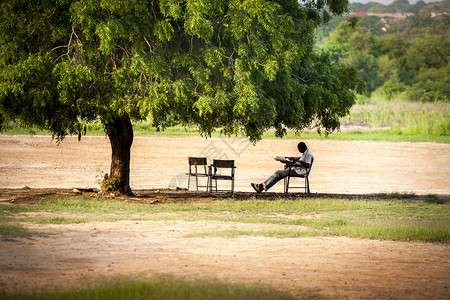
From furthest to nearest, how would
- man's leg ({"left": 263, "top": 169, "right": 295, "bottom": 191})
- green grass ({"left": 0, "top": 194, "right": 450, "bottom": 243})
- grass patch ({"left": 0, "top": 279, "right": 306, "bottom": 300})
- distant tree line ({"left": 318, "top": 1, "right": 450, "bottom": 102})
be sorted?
distant tree line ({"left": 318, "top": 1, "right": 450, "bottom": 102}) < man's leg ({"left": 263, "top": 169, "right": 295, "bottom": 191}) < green grass ({"left": 0, "top": 194, "right": 450, "bottom": 243}) < grass patch ({"left": 0, "top": 279, "right": 306, "bottom": 300})

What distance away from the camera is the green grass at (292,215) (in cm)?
1180

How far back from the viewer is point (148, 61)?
13500 millimetres

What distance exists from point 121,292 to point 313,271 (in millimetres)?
2653

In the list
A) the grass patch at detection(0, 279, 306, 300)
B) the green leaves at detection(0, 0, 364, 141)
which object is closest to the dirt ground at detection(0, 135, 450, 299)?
the grass patch at detection(0, 279, 306, 300)

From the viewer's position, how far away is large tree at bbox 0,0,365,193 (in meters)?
13.1

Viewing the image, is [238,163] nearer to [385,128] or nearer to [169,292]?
[169,292]

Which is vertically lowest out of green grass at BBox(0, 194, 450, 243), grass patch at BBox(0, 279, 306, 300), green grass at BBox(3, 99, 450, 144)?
grass patch at BBox(0, 279, 306, 300)

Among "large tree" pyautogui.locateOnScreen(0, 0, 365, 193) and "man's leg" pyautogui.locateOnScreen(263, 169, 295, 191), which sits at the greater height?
"large tree" pyautogui.locateOnScreen(0, 0, 365, 193)

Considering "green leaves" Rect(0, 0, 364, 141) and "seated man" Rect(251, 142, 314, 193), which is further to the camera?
"seated man" Rect(251, 142, 314, 193)

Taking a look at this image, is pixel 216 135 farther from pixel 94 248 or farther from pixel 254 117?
pixel 94 248

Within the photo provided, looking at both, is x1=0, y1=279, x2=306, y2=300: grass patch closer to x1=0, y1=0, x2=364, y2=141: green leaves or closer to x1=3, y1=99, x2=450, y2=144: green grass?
x1=0, y1=0, x2=364, y2=141: green leaves

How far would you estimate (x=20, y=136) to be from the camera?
37.3 metres

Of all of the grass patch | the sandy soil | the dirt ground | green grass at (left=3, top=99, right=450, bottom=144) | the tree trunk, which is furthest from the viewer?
green grass at (left=3, top=99, right=450, bottom=144)

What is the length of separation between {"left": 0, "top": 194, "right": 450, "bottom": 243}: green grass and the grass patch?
140 inches
